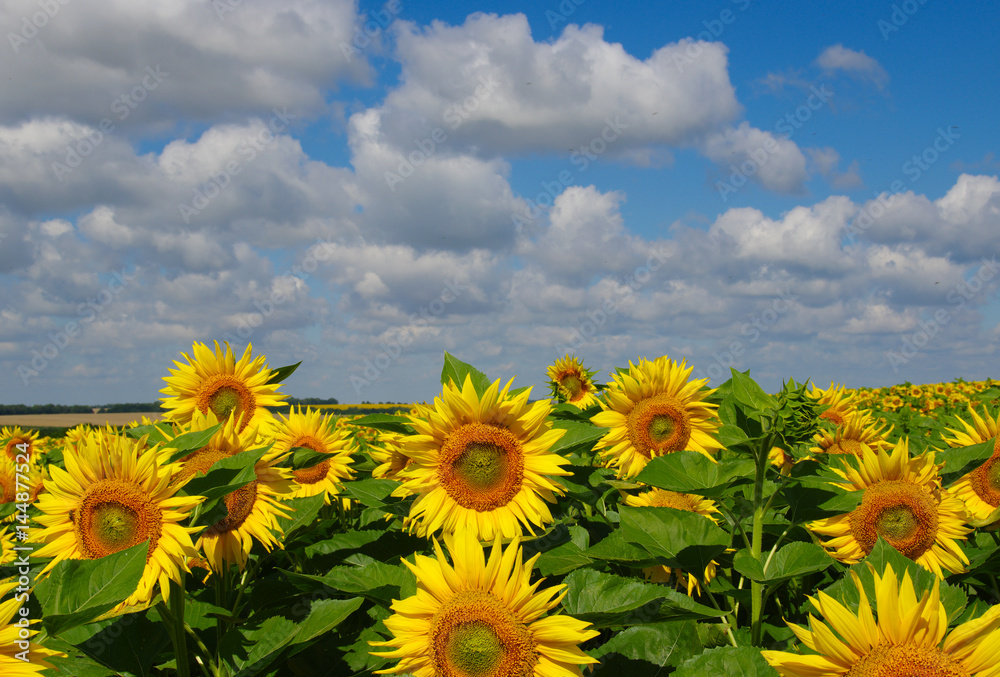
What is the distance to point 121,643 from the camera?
10.4 feet

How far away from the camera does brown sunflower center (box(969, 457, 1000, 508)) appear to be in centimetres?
435

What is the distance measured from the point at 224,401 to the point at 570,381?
4586mm

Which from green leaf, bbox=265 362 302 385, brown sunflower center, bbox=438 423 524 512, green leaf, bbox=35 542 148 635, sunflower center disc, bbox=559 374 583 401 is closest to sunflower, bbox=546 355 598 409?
sunflower center disc, bbox=559 374 583 401

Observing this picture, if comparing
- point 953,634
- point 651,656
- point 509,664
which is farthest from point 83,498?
point 953,634

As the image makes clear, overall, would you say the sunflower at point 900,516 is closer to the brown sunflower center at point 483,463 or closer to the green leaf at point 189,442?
the brown sunflower center at point 483,463

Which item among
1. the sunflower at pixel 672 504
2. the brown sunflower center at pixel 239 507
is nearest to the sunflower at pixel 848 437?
the sunflower at pixel 672 504

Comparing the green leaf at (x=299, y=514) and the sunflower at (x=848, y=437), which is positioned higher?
the sunflower at (x=848, y=437)

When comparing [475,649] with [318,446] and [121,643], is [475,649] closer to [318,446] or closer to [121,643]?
[121,643]

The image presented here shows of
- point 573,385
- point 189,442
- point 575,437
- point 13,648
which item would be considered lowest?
point 13,648

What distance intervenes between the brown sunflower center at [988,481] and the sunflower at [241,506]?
4519 mm

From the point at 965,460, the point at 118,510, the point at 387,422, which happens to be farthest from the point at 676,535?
the point at 118,510

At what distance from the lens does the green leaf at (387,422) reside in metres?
3.45

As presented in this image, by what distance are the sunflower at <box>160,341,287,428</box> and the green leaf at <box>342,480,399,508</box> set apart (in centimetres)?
176

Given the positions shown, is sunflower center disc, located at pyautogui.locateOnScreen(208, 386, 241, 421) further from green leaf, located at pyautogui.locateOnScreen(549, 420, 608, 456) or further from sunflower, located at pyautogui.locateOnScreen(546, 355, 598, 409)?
sunflower, located at pyautogui.locateOnScreen(546, 355, 598, 409)
